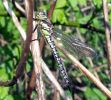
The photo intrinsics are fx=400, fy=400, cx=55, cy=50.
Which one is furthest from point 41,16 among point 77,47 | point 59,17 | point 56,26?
point 56,26

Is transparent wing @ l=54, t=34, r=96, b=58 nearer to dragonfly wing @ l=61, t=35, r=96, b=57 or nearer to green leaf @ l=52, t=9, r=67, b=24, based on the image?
dragonfly wing @ l=61, t=35, r=96, b=57

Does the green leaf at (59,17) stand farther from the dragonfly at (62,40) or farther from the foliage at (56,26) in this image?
the dragonfly at (62,40)

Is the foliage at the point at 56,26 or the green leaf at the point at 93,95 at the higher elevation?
the foliage at the point at 56,26

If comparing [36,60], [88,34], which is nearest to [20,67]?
[36,60]

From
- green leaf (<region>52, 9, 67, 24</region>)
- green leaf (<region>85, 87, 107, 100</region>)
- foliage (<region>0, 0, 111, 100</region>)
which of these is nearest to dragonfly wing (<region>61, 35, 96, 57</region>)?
foliage (<region>0, 0, 111, 100</region>)

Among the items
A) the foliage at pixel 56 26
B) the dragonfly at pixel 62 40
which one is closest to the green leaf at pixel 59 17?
the foliage at pixel 56 26

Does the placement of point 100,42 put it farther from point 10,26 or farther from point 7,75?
point 7,75

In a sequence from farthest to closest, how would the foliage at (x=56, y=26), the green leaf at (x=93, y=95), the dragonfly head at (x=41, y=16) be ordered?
A: 1. the green leaf at (x=93, y=95)
2. the foliage at (x=56, y=26)
3. the dragonfly head at (x=41, y=16)
